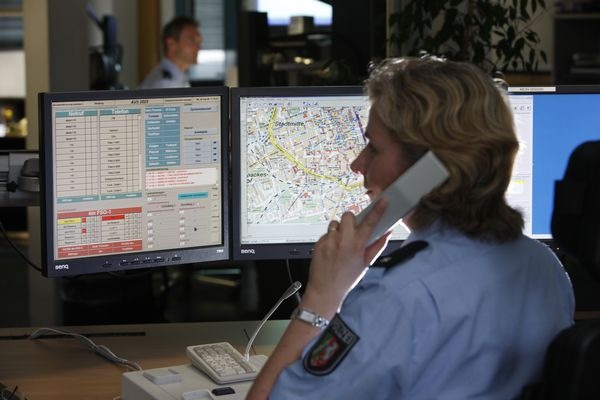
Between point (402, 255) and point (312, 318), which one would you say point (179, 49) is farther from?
point (402, 255)

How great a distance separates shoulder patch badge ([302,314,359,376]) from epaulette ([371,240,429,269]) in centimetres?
9

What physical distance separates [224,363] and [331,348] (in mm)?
596

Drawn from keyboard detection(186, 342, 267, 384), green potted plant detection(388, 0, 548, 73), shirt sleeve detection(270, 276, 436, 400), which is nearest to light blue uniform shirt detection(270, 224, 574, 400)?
shirt sleeve detection(270, 276, 436, 400)

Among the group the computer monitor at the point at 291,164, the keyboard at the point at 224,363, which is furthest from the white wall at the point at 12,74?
the keyboard at the point at 224,363

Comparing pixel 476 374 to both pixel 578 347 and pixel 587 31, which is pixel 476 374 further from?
pixel 587 31

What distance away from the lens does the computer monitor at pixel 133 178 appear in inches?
78.4

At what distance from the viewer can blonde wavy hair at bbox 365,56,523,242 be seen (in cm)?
135

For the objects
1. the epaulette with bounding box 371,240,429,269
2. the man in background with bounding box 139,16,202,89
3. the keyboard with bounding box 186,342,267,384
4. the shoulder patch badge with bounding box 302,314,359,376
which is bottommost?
the keyboard with bounding box 186,342,267,384

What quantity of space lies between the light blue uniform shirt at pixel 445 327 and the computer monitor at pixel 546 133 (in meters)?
0.93

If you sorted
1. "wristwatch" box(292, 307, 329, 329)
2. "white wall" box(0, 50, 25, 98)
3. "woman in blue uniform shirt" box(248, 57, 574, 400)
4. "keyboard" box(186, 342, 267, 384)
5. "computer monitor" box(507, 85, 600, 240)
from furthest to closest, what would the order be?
"white wall" box(0, 50, 25, 98) → "computer monitor" box(507, 85, 600, 240) → "keyboard" box(186, 342, 267, 384) → "wristwatch" box(292, 307, 329, 329) → "woman in blue uniform shirt" box(248, 57, 574, 400)

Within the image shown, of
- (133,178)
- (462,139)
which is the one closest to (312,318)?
(462,139)

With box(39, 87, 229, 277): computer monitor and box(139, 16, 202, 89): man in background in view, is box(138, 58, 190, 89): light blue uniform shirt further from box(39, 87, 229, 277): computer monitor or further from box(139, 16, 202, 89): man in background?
box(39, 87, 229, 277): computer monitor

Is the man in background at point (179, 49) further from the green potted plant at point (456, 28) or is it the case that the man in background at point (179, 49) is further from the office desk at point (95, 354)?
the office desk at point (95, 354)

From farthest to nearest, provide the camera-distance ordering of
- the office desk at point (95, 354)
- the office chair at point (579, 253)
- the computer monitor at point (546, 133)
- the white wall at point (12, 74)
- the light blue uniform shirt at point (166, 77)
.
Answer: the white wall at point (12, 74), the light blue uniform shirt at point (166, 77), the computer monitor at point (546, 133), the office desk at point (95, 354), the office chair at point (579, 253)
